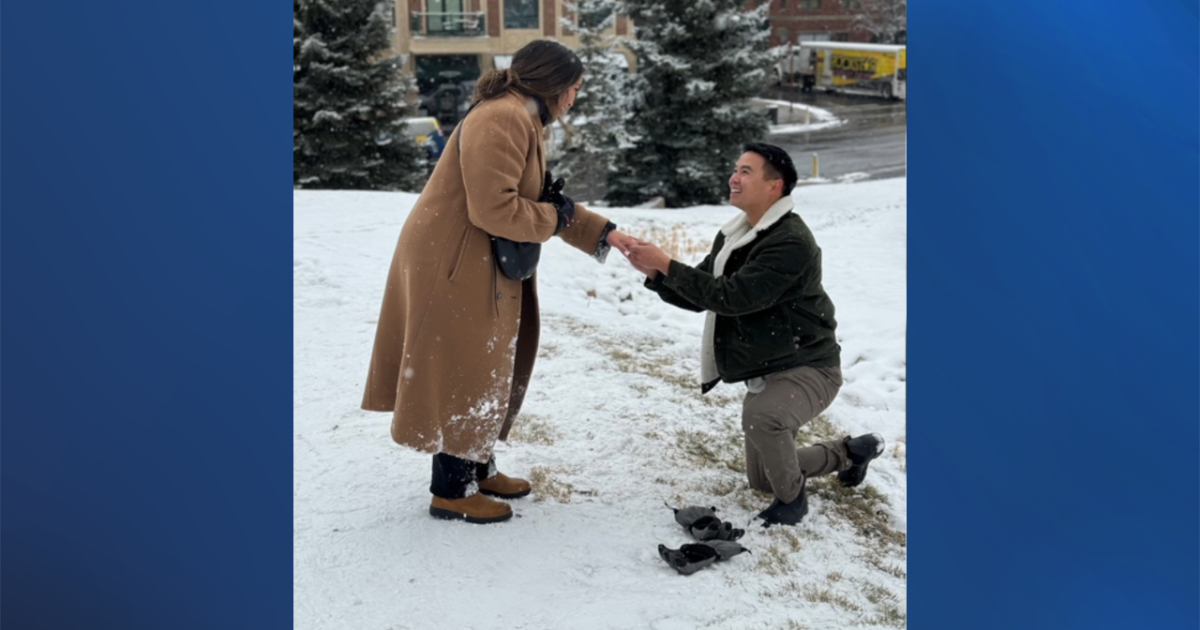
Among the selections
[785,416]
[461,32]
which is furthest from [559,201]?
[461,32]

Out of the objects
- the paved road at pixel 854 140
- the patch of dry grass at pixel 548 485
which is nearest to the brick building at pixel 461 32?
the paved road at pixel 854 140

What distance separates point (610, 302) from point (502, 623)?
507 centimetres

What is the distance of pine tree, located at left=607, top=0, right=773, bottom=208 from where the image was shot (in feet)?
54.9

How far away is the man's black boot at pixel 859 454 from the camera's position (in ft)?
13.4

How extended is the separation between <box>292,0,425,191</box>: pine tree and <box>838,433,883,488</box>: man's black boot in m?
12.8

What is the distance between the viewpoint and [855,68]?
118ft

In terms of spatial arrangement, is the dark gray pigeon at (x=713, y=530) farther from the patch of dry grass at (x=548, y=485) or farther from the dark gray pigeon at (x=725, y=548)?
the patch of dry grass at (x=548, y=485)

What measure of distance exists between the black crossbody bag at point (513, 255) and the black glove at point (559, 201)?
0.34 feet

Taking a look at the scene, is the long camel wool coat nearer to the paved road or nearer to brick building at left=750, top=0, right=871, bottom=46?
the paved road

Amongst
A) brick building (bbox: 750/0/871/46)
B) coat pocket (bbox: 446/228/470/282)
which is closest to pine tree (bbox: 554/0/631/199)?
coat pocket (bbox: 446/228/470/282)
